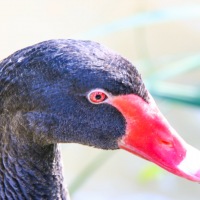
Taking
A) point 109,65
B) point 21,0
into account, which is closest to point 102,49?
point 109,65

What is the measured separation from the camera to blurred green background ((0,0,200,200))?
11.7 feet

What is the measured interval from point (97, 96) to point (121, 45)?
267cm

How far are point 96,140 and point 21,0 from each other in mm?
2658

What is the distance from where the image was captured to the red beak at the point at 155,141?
1.51 meters

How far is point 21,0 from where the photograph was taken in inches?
162

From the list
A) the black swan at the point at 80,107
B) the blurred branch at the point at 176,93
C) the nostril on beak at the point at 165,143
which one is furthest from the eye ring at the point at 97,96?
the blurred branch at the point at 176,93

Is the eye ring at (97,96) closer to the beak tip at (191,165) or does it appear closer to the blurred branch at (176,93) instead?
the beak tip at (191,165)

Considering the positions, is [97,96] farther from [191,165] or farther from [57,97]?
[191,165]

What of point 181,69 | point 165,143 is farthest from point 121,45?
point 165,143

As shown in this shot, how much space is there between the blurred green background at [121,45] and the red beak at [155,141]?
1782 mm

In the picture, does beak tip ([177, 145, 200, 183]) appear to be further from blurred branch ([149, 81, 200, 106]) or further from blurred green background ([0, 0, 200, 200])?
blurred green background ([0, 0, 200, 200])

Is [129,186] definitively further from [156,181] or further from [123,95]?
[123,95]

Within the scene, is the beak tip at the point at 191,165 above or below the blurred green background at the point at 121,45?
below

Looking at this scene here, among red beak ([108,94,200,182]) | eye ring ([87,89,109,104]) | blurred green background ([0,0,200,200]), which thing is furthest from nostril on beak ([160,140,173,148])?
blurred green background ([0,0,200,200])
